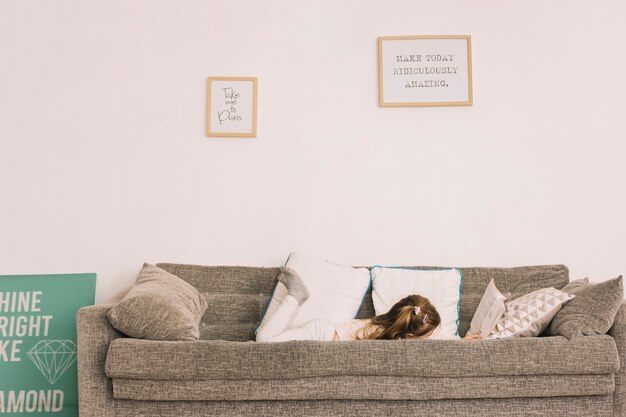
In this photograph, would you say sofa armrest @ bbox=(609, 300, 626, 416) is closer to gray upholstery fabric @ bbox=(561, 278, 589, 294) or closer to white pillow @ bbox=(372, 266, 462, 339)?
gray upholstery fabric @ bbox=(561, 278, 589, 294)

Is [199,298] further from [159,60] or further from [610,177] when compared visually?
[610,177]

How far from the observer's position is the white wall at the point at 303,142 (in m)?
3.21

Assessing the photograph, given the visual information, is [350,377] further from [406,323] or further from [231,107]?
[231,107]

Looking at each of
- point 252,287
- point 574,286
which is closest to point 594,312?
point 574,286

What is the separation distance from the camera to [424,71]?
327cm

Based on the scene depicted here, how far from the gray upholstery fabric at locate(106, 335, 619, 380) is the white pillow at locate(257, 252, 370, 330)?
61cm

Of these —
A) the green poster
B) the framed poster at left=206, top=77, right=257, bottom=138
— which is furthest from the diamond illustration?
the framed poster at left=206, top=77, right=257, bottom=138

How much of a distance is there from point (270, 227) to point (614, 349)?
1654mm

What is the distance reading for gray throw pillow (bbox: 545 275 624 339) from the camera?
2254 millimetres

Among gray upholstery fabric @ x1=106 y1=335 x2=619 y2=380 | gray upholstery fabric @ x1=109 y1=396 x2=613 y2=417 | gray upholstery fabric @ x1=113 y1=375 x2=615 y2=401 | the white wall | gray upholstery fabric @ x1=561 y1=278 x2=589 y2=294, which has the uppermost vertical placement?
the white wall

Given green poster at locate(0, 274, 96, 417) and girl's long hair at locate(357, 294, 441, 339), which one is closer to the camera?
girl's long hair at locate(357, 294, 441, 339)

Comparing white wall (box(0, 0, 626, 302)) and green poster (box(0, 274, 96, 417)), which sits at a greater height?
white wall (box(0, 0, 626, 302))

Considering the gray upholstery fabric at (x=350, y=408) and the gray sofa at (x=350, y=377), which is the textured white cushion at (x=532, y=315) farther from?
the gray upholstery fabric at (x=350, y=408)

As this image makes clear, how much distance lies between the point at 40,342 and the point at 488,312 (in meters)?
2.10
